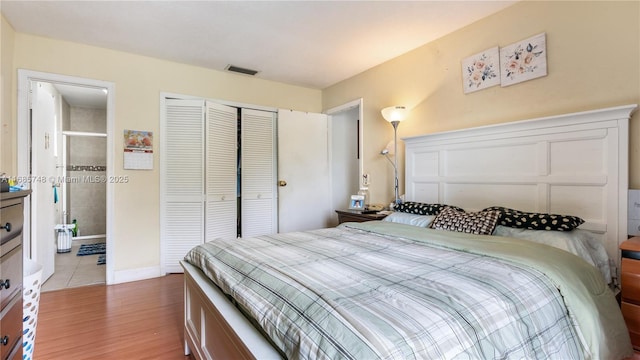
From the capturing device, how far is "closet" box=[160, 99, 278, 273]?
3473mm

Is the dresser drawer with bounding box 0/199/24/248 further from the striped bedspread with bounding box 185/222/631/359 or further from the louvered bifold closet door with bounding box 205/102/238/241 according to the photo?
the louvered bifold closet door with bounding box 205/102/238/241

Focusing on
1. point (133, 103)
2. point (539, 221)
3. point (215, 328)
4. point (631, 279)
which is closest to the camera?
point (215, 328)

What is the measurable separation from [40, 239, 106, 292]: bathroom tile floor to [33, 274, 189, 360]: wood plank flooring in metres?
0.20

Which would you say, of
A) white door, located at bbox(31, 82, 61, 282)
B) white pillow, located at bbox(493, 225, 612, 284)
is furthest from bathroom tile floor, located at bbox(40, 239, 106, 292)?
white pillow, located at bbox(493, 225, 612, 284)

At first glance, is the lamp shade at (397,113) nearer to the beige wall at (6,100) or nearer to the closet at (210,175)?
the closet at (210,175)

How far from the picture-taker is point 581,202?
1.97 meters

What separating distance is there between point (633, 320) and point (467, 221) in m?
0.91

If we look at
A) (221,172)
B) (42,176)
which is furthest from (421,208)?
(42,176)

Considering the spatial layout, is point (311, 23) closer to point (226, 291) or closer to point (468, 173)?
point (468, 173)

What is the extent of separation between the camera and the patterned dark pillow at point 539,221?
1796 millimetres

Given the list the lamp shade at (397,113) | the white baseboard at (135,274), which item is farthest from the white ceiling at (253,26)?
the white baseboard at (135,274)

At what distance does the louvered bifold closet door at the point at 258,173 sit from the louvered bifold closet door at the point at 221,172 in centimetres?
11

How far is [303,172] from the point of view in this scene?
4.27 meters

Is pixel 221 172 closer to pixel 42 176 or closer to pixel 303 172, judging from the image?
pixel 303 172
